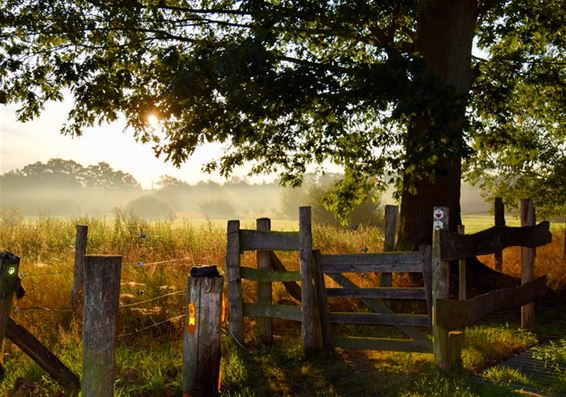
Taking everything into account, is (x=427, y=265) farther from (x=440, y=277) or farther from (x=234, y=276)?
(x=234, y=276)

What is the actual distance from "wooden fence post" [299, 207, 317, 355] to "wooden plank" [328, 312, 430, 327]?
0.61 metres

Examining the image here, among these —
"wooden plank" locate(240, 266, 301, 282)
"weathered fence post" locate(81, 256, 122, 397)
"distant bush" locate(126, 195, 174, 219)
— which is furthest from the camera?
"distant bush" locate(126, 195, 174, 219)

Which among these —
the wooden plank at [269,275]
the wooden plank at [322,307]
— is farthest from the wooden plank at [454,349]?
the wooden plank at [269,275]

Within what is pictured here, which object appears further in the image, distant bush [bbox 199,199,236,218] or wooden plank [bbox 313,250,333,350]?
distant bush [bbox 199,199,236,218]

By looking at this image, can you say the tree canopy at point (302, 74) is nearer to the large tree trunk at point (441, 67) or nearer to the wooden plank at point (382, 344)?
the large tree trunk at point (441, 67)

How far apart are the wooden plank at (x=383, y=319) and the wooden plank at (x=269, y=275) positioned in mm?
925

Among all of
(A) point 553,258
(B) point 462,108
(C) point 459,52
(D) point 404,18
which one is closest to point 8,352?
(B) point 462,108

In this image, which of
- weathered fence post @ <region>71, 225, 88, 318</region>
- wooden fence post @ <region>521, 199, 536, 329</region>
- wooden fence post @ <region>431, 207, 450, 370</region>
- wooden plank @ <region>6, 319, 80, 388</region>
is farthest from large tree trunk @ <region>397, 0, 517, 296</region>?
wooden plank @ <region>6, 319, 80, 388</region>

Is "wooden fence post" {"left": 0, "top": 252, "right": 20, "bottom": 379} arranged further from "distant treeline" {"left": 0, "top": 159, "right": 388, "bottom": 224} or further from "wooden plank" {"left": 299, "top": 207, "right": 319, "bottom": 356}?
"distant treeline" {"left": 0, "top": 159, "right": 388, "bottom": 224}

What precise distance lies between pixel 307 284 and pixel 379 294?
1.19m

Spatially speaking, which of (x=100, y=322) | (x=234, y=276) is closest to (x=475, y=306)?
(x=234, y=276)

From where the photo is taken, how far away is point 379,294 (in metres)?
9.05

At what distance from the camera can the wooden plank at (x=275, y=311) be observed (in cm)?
894

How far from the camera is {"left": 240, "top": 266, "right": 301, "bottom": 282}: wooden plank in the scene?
891 cm
